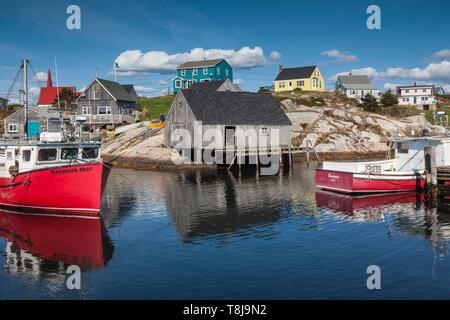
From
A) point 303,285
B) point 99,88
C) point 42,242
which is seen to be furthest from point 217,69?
point 303,285

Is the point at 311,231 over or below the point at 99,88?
below

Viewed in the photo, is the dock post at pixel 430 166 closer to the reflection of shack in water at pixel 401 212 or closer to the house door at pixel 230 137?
the reflection of shack in water at pixel 401 212

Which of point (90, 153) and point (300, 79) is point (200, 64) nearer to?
point (300, 79)

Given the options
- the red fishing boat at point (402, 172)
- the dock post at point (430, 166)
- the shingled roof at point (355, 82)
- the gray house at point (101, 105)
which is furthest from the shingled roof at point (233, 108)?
the shingled roof at point (355, 82)

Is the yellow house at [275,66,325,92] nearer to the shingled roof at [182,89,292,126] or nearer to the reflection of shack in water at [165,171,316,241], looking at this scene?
the shingled roof at [182,89,292,126]

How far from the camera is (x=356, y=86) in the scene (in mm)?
105875

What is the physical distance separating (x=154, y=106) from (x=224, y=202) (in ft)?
210

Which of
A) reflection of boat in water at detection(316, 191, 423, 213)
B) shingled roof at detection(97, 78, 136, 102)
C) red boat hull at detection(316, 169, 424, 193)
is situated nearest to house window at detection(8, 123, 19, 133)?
shingled roof at detection(97, 78, 136, 102)

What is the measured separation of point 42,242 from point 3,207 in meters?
9.13

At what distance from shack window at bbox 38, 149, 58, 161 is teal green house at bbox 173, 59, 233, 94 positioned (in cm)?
6418

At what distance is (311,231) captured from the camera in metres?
23.0

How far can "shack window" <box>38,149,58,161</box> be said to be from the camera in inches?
1067
